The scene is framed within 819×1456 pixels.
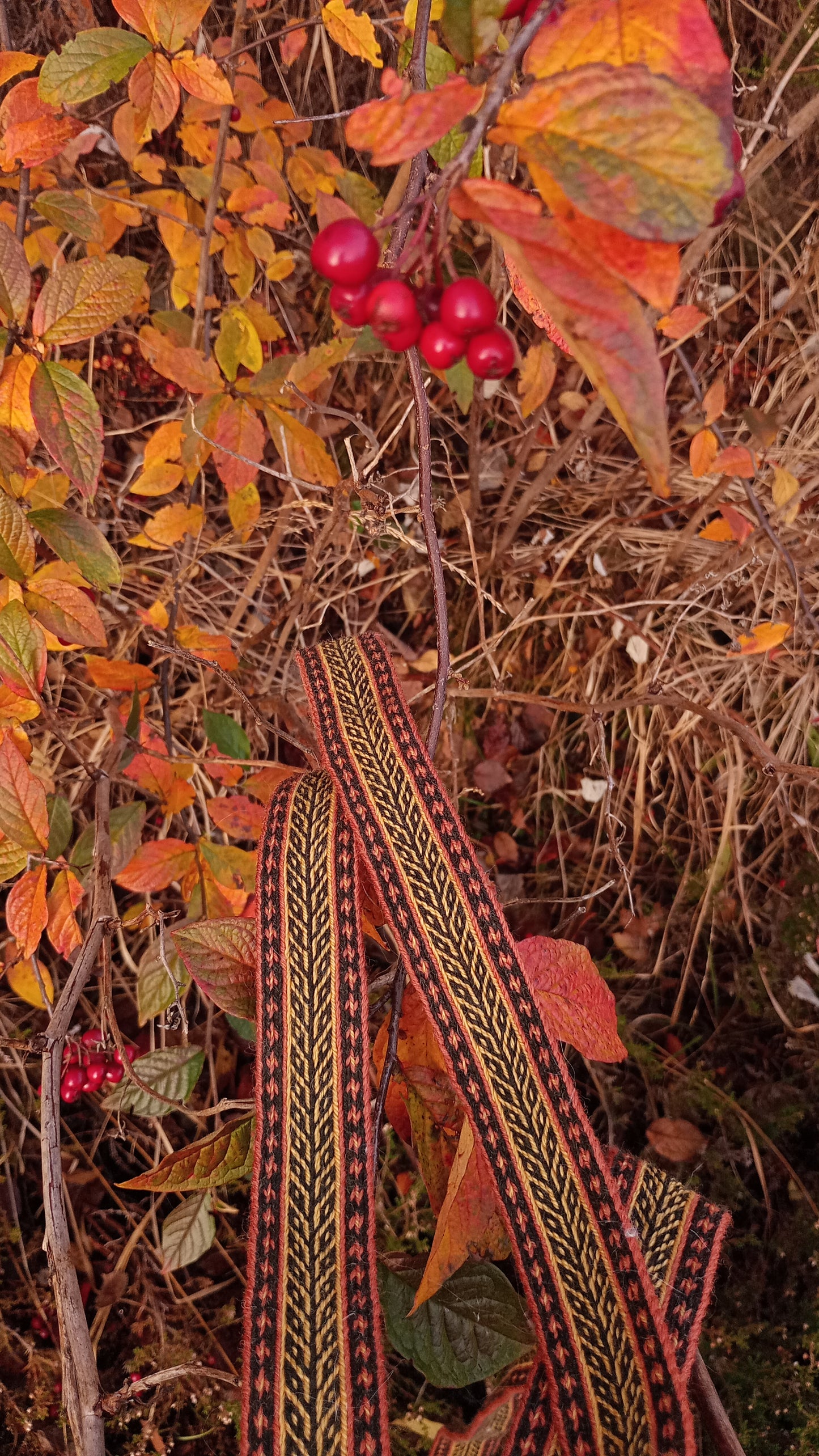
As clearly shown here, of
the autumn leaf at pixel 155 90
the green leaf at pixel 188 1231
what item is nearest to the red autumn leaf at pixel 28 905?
the green leaf at pixel 188 1231

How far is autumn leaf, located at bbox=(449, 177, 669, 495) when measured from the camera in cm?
34

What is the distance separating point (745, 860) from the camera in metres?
1.49

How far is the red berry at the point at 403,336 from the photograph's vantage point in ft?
1.51

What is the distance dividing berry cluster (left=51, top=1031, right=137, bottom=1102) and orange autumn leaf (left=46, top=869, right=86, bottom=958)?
0.14 m

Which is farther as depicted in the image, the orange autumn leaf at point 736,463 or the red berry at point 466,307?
the orange autumn leaf at point 736,463

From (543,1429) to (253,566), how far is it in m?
1.25

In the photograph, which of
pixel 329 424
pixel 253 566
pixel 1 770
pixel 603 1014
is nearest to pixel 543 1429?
pixel 603 1014

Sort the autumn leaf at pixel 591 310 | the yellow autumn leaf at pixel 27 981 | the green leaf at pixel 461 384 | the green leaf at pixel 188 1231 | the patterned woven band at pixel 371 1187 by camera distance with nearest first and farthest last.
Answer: the autumn leaf at pixel 591 310 < the patterned woven band at pixel 371 1187 < the green leaf at pixel 188 1231 < the green leaf at pixel 461 384 < the yellow autumn leaf at pixel 27 981

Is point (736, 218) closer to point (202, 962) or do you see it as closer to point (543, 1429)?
point (202, 962)

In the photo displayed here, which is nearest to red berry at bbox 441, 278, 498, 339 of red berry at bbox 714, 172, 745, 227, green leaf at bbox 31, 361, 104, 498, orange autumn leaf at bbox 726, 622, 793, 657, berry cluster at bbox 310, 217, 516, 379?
berry cluster at bbox 310, 217, 516, 379

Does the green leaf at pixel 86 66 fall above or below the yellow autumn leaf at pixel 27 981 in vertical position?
above

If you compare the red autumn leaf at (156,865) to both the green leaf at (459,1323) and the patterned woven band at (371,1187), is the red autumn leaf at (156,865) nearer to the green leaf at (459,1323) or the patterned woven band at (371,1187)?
the patterned woven band at (371,1187)

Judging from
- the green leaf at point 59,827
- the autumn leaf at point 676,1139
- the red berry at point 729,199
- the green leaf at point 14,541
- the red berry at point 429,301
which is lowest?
the autumn leaf at point 676,1139

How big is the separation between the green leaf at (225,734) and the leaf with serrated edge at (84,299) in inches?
18.2
